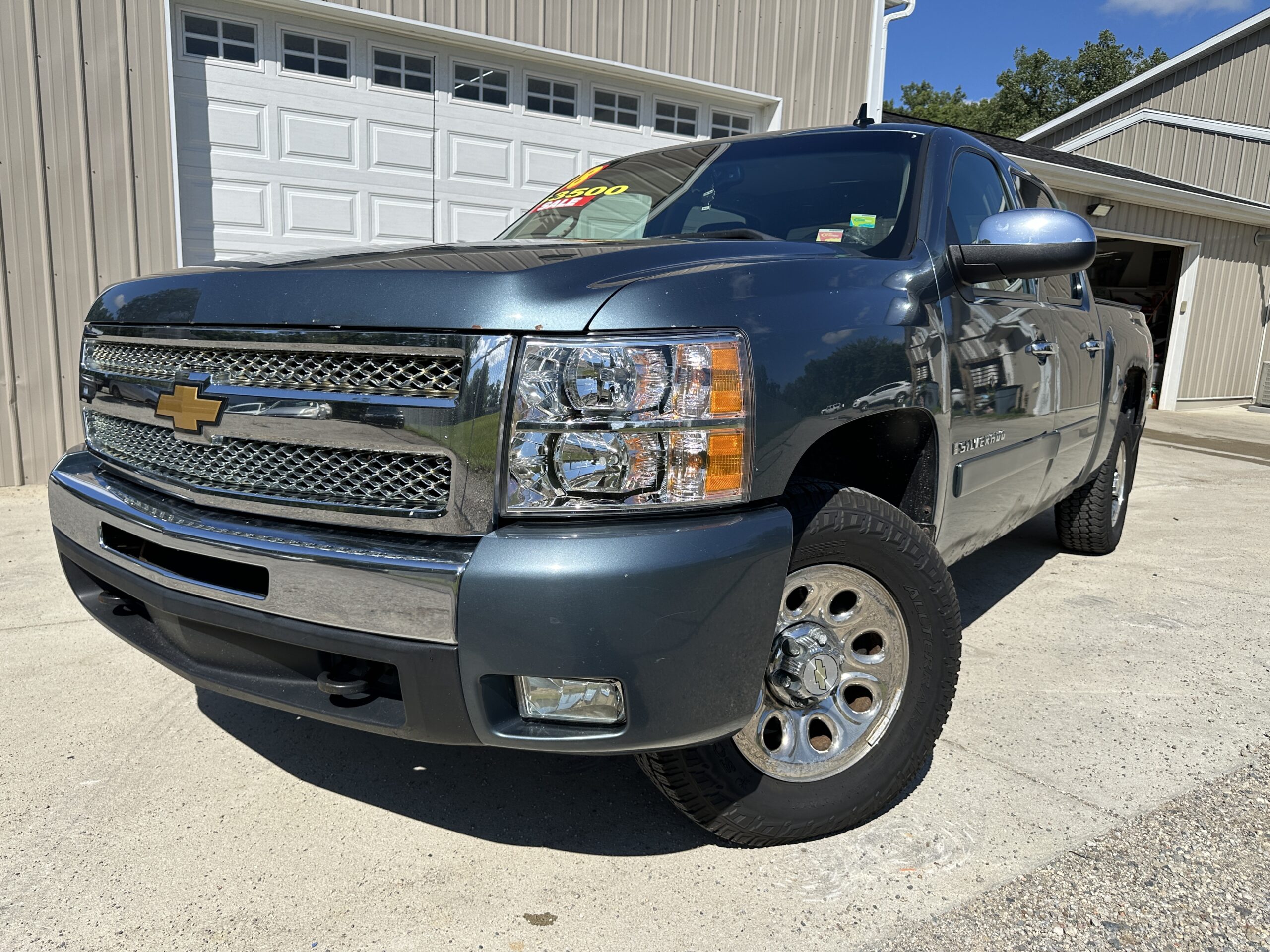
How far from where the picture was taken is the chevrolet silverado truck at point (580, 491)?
1658 millimetres

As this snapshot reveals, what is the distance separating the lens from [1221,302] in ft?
46.5

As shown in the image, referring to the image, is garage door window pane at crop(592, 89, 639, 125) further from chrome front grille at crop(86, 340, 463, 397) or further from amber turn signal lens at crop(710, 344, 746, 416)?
amber turn signal lens at crop(710, 344, 746, 416)

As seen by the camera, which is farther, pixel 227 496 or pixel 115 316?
pixel 115 316

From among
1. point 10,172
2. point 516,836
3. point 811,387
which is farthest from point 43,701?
point 10,172

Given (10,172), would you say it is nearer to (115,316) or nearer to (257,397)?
(115,316)

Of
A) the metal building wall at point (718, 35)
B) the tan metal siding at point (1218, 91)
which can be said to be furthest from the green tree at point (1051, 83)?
the metal building wall at point (718, 35)

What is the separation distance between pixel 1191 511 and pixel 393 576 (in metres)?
6.36

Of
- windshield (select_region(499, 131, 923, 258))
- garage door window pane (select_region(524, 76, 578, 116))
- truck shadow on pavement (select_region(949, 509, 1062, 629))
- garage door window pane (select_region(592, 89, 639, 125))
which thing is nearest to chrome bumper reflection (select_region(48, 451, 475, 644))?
windshield (select_region(499, 131, 923, 258))

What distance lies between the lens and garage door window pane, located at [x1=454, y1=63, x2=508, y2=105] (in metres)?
6.99

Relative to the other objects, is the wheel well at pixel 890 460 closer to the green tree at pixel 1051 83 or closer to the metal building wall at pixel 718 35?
the metal building wall at pixel 718 35

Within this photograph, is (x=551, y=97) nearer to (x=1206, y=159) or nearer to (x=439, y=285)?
(x=439, y=285)

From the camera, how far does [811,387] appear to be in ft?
6.26

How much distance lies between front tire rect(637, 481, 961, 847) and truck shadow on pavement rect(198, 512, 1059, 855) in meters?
0.23

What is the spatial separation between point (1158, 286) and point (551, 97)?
13.4 meters
